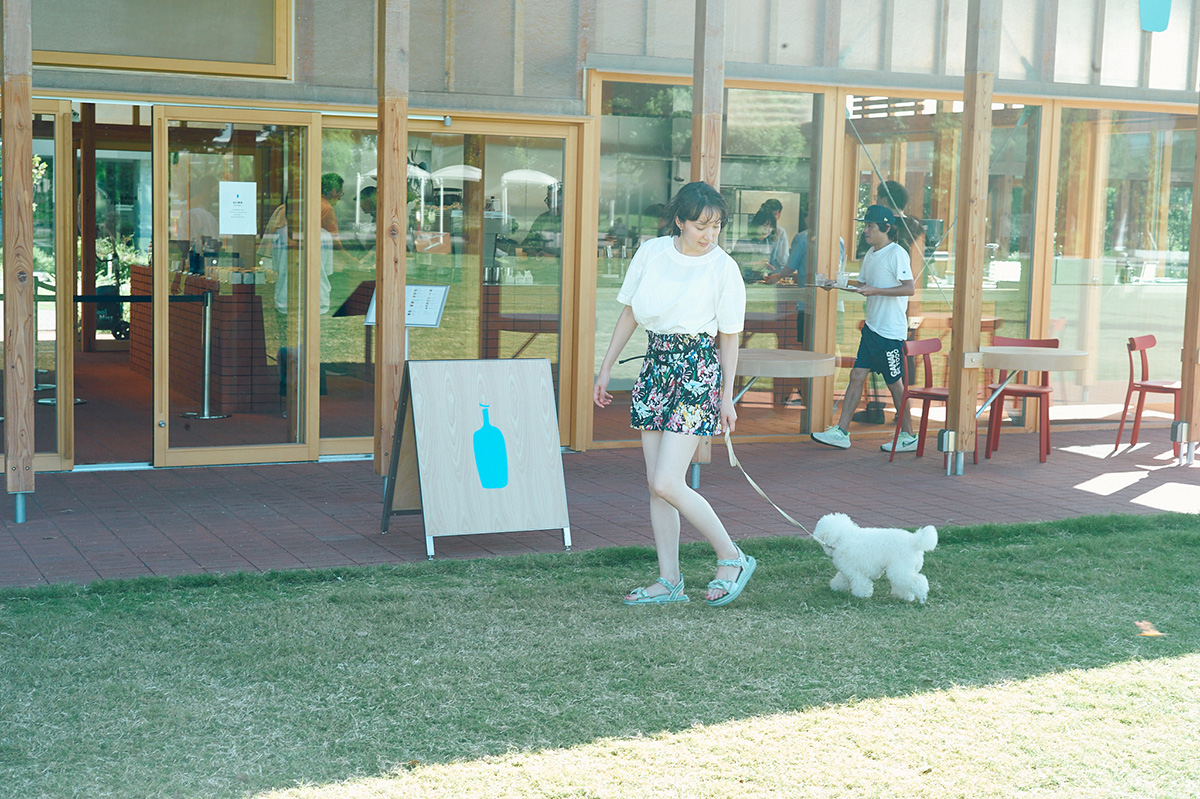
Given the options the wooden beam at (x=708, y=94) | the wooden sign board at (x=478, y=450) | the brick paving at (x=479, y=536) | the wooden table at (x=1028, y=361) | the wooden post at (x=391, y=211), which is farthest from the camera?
the wooden table at (x=1028, y=361)

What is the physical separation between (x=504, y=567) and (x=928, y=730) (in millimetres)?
2444

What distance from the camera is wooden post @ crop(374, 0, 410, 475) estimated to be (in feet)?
22.0

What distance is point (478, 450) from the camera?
246 inches

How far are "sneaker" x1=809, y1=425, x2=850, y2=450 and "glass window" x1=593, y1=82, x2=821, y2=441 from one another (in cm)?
40

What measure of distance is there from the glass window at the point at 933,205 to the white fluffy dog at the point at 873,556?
4.83 metres

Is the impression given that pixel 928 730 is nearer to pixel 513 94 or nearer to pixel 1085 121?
pixel 513 94

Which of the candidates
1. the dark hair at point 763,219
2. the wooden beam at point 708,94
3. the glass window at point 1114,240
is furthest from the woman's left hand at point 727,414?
the glass window at point 1114,240

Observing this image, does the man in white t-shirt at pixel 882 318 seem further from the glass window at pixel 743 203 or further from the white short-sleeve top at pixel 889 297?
the glass window at pixel 743 203

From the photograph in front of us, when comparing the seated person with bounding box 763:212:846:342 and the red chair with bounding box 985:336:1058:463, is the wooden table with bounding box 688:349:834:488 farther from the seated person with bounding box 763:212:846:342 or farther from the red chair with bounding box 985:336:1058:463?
the red chair with bounding box 985:336:1058:463

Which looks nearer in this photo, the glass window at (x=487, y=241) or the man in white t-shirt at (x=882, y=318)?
the glass window at (x=487, y=241)

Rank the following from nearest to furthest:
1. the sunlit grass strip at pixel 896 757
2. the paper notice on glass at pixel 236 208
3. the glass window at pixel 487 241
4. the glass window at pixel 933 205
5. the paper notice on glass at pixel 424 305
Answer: the sunlit grass strip at pixel 896 757 → the paper notice on glass at pixel 424 305 → the paper notice on glass at pixel 236 208 → the glass window at pixel 487 241 → the glass window at pixel 933 205

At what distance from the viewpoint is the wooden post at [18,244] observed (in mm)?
6207

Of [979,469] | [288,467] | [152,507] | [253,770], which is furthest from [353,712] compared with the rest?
[979,469]

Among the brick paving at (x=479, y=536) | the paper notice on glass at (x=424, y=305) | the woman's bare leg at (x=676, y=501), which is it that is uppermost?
the paper notice on glass at (x=424, y=305)
